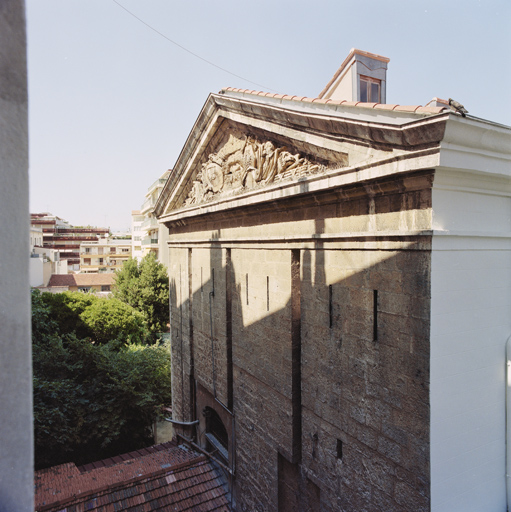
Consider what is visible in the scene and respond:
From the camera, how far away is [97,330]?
2189 cm

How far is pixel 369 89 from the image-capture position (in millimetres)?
7633

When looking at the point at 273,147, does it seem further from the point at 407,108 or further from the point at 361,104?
the point at 407,108

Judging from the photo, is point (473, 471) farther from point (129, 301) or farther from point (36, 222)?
point (36, 222)

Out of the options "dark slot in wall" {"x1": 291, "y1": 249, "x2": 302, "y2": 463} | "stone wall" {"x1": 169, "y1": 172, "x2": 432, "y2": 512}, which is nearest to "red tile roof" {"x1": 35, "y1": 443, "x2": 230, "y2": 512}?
"stone wall" {"x1": 169, "y1": 172, "x2": 432, "y2": 512}

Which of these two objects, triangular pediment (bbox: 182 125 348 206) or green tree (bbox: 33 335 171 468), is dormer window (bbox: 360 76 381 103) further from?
green tree (bbox: 33 335 171 468)

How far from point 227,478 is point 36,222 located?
68874 millimetres

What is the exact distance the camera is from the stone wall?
4027 millimetres

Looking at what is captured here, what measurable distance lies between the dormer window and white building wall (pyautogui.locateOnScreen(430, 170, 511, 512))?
420cm

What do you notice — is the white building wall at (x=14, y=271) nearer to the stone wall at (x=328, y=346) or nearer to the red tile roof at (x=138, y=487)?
the stone wall at (x=328, y=346)

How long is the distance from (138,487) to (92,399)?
19.6ft

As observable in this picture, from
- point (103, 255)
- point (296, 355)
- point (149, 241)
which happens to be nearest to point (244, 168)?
point (296, 355)

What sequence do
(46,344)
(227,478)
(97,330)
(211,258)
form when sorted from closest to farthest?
(227,478) < (211,258) < (46,344) < (97,330)

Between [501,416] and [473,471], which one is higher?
[501,416]

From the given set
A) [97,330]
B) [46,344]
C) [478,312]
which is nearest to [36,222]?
[97,330]
